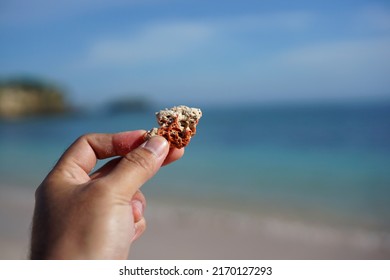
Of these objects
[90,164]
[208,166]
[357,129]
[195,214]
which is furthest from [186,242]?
[357,129]

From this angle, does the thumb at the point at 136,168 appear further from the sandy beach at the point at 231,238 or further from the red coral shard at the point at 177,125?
the sandy beach at the point at 231,238

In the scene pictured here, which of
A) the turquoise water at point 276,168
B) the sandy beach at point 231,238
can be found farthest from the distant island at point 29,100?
the sandy beach at point 231,238

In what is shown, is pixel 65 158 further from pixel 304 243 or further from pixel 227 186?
pixel 227 186

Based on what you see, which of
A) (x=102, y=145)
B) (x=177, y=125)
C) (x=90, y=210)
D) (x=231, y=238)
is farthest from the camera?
(x=231, y=238)

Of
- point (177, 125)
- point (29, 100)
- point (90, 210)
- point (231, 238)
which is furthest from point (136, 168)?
point (29, 100)

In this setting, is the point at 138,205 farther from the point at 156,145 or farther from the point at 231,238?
the point at 231,238

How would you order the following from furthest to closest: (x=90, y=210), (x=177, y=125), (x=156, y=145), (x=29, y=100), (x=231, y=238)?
(x=29, y=100), (x=231, y=238), (x=177, y=125), (x=156, y=145), (x=90, y=210)

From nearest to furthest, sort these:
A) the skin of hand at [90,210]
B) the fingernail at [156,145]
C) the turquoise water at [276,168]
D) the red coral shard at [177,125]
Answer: the skin of hand at [90,210], the fingernail at [156,145], the red coral shard at [177,125], the turquoise water at [276,168]

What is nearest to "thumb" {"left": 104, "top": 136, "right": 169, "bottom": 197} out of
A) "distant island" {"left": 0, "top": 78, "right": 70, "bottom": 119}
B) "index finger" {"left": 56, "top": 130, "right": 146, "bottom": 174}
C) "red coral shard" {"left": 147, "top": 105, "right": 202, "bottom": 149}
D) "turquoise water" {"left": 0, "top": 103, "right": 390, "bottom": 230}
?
"red coral shard" {"left": 147, "top": 105, "right": 202, "bottom": 149}
